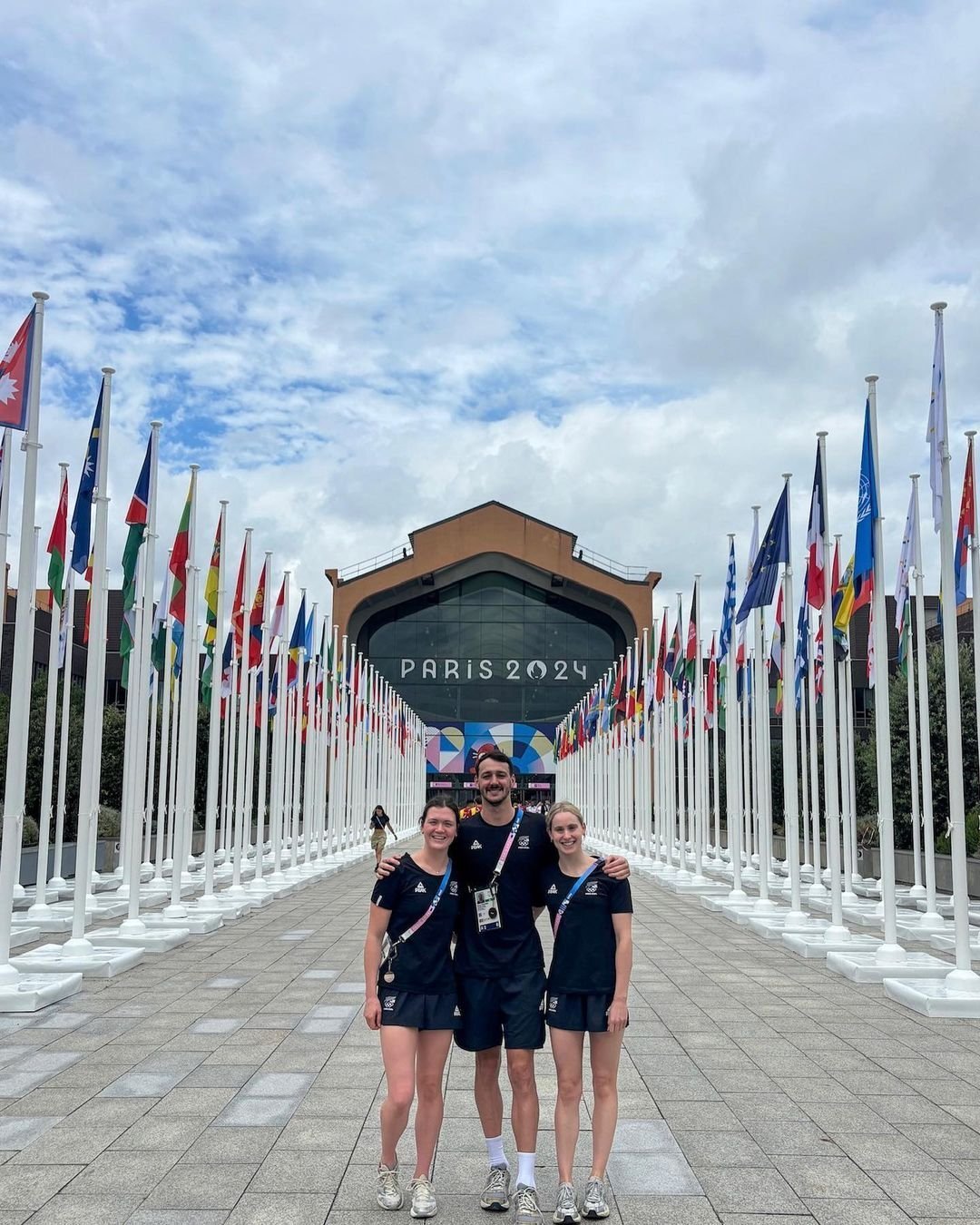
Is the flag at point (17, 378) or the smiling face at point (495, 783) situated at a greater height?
the flag at point (17, 378)

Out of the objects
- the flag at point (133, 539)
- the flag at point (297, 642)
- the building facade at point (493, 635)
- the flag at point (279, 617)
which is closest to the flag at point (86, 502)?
the flag at point (133, 539)

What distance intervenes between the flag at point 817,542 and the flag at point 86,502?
31.2ft

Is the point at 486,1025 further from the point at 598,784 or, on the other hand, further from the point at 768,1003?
the point at 598,784

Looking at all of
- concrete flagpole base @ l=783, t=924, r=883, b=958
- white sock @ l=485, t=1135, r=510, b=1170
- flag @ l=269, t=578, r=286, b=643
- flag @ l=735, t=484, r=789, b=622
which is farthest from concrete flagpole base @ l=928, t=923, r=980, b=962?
flag @ l=269, t=578, r=286, b=643

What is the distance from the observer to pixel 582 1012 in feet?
18.1

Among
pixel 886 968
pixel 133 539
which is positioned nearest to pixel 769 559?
pixel 886 968

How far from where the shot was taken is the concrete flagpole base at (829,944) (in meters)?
15.2

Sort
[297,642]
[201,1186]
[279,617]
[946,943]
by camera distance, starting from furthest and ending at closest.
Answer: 1. [297,642]
2. [279,617]
3. [946,943]
4. [201,1186]

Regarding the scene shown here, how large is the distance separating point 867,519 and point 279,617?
52.2 feet

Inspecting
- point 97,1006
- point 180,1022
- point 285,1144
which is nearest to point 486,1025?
point 285,1144

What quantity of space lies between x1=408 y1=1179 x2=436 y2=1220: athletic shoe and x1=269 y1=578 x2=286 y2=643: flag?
2124cm

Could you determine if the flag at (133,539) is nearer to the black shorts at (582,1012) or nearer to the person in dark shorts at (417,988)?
the person in dark shorts at (417,988)

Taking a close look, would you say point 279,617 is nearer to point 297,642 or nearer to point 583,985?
point 297,642

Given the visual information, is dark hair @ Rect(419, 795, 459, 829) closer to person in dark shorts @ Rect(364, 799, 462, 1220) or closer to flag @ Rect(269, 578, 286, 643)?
person in dark shorts @ Rect(364, 799, 462, 1220)
